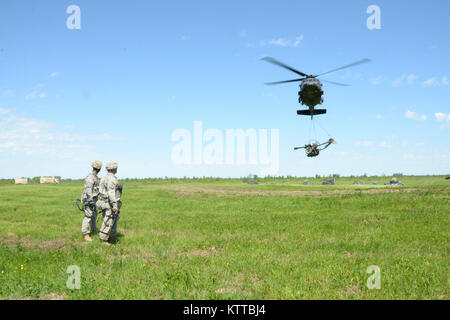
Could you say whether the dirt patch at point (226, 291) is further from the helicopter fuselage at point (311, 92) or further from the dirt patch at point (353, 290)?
the helicopter fuselage at point (311, 92)

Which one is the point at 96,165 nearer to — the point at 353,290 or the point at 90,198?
the point at 90,198

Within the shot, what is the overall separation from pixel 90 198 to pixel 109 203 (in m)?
1.61

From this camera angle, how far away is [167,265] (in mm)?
8289

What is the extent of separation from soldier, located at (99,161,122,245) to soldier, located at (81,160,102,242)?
1219 mm

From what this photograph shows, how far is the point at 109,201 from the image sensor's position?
36.4ft

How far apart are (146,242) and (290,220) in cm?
760

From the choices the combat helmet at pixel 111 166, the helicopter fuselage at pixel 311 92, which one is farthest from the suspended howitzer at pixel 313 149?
the combat helmet at pixel 111 166

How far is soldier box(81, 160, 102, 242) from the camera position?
12.2 m

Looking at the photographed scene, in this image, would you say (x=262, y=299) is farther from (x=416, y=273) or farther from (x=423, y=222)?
(x=423, y=222)

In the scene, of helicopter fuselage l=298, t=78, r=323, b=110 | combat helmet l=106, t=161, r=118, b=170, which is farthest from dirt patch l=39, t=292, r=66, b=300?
helicopter fuselage l=298, t=78, r=323, b=110

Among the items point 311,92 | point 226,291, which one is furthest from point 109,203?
point 311,92

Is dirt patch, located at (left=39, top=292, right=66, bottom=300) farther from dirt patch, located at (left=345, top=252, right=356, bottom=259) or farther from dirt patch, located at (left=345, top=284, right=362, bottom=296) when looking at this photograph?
dirt patch, located at (left=345, top=252, right=356, bottom=259)

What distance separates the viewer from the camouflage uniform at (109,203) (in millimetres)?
11031
